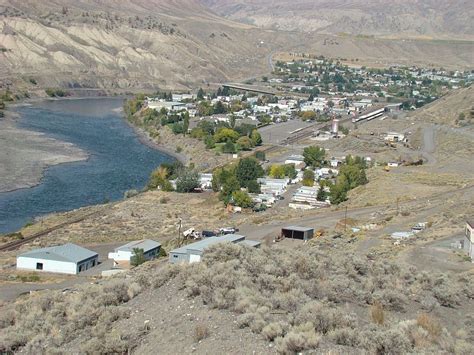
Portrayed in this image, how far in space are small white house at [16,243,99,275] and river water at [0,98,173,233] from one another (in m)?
6.02

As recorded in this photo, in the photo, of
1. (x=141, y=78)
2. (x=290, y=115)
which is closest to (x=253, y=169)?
(x=290, y=115)

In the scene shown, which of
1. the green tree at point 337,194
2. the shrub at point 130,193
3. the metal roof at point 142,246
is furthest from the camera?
the shrub at point 130,193

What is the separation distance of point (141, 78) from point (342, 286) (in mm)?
66251

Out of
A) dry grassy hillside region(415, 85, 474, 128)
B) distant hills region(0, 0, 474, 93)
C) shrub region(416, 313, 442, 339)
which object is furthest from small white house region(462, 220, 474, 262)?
distant hills region(0, 0, 474, 93)

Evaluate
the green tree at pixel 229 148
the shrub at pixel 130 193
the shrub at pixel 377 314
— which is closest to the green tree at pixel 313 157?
the green tree at pixel 229 148

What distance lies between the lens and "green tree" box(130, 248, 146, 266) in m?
15.4

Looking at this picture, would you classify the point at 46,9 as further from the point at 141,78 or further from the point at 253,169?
the point at 253,169

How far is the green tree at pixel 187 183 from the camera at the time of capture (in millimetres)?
26172

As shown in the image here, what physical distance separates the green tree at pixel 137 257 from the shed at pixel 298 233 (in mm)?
2974

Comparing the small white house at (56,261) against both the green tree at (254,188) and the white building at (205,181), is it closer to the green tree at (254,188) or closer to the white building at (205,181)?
the green tree at (254,188)

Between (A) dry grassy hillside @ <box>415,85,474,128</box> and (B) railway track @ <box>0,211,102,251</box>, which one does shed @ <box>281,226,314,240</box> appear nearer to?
(B) railway track @ <box>0,211,102,251</box>

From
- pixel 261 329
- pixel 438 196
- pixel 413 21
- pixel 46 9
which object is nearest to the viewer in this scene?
pixel 261 329

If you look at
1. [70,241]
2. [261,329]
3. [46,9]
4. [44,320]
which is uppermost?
[46,9]

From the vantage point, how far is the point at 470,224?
12.4 m
